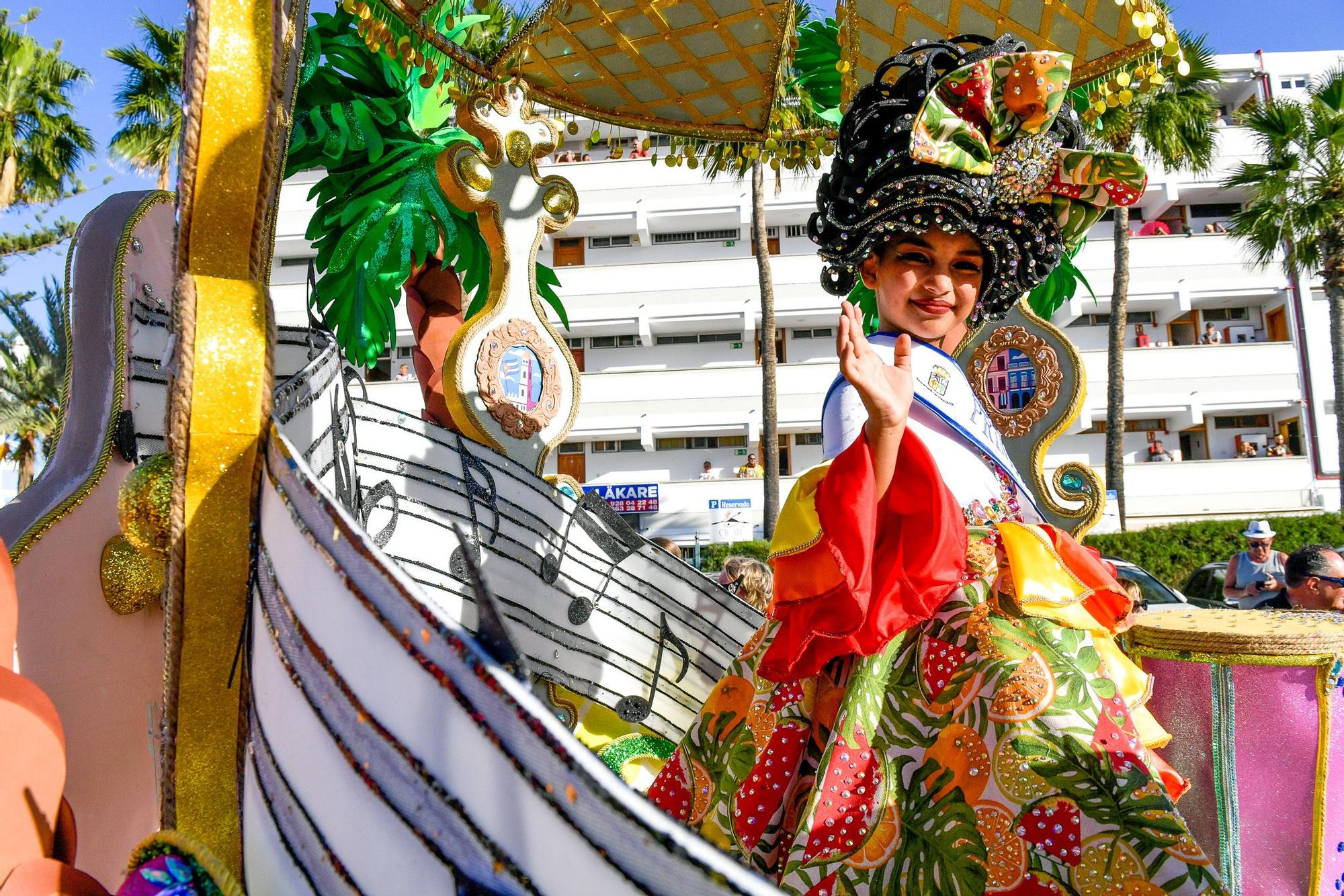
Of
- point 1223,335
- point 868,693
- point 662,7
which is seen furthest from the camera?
point 1223,335

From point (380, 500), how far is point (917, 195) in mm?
1856

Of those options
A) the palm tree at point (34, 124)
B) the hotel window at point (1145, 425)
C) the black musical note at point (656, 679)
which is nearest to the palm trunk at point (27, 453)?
the palm tree at point (34, 124)

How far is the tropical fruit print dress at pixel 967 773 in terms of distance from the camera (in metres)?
1.48

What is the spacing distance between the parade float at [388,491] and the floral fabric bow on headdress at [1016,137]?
0.49 m

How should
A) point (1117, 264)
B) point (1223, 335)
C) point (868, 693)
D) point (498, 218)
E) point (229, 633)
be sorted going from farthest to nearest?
point (1223, 335), point (1117, 264), point (498, 218), point (868, 693), point (229, 633)

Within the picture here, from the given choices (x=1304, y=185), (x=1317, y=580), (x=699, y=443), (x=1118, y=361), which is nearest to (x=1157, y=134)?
(x=1304, y=185)

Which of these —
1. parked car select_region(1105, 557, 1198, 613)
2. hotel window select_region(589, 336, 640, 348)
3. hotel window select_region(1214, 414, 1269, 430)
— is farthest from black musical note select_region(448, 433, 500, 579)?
hotel window select_region(1214, 414, 1269, 430)

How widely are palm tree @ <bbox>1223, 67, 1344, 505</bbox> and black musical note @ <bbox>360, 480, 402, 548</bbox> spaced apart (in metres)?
16.2

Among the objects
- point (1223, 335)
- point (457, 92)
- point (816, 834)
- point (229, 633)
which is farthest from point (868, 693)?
point (1223, 335)

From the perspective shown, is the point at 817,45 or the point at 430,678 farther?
the point at 817,45

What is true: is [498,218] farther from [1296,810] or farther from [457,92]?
[1296,810]

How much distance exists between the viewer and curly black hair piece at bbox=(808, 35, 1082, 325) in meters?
2.23

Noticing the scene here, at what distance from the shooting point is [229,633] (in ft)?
3.64

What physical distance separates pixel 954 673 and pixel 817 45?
3106mm
